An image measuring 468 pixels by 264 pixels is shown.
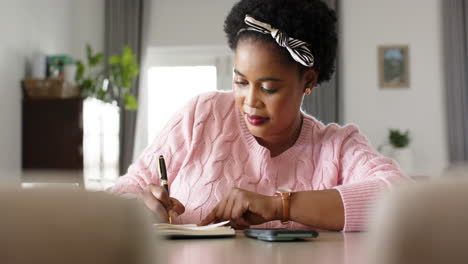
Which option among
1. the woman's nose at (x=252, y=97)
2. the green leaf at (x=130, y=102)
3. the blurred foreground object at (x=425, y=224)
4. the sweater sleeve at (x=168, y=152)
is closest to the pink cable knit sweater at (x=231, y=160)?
the sweater sleeve at (x=168, y=152)

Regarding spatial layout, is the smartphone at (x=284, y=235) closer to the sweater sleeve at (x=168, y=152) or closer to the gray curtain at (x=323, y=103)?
the sweater sleeve at (x=168, y=152)

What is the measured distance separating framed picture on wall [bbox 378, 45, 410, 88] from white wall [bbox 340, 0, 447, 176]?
2.0 inches

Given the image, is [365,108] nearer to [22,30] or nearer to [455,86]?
[455,86]

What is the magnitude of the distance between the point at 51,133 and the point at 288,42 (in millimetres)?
4074

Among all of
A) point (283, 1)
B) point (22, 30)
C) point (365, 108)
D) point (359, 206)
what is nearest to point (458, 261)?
point (359, 206)

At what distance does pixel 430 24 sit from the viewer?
632 cm

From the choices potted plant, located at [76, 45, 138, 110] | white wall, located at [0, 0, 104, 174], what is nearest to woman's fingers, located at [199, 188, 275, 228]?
white wall, located at [0, 0, 104, 174]

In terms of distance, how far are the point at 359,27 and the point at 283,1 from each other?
5.10 metres

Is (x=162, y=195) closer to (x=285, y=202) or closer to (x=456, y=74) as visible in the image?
(x=285, y=202)

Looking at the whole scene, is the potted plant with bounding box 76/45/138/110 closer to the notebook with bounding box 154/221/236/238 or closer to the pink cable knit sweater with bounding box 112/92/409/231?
the pink cable knit sweater with bounding box 112/92/409/231

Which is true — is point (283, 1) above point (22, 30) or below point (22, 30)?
below

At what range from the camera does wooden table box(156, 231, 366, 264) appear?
687 millimetres

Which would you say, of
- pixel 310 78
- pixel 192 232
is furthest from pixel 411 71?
pixel 192 232

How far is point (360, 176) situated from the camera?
4.66ft
